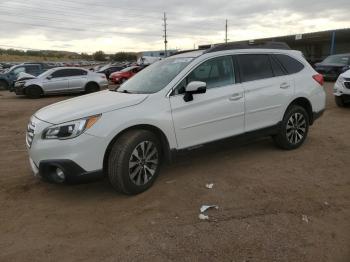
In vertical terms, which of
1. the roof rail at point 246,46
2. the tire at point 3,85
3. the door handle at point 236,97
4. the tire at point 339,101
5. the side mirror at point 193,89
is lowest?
the tire at point 3,85

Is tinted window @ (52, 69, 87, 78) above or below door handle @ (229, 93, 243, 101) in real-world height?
below

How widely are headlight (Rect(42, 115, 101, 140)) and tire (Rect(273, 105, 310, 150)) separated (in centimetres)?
322

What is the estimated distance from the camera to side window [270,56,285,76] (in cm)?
590

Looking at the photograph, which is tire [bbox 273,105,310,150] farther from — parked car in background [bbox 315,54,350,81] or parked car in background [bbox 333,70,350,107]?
parked car in background [bbox 315,54,350,81]

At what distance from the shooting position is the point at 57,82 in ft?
57.6

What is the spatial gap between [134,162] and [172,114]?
0.77 meters

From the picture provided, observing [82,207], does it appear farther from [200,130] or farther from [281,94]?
[281,94]

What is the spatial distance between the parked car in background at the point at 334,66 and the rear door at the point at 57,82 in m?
13.0

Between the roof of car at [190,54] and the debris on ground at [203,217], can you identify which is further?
the roof of car at [190,54]

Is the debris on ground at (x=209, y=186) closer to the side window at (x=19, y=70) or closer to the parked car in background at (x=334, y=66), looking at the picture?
the parked car in background at (x=334, y=66)

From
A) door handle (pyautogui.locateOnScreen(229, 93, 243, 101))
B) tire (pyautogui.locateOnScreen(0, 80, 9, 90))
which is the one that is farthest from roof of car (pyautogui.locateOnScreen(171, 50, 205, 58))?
tire (pyautogui.locateOnScreen(0, 80, 9, 90))

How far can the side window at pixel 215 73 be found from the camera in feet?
16.3

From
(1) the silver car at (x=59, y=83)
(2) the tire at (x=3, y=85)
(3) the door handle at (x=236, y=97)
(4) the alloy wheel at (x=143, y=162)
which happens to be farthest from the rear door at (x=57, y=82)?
(4) the alloy wheel at (x=143, y=162)

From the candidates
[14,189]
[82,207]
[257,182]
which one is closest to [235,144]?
[257,182]
